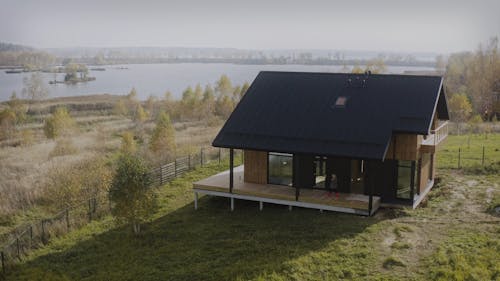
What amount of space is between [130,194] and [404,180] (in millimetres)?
10416

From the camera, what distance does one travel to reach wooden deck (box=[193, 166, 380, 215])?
17802mm

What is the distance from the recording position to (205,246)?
1570 centimetres

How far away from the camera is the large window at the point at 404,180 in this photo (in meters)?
18.4

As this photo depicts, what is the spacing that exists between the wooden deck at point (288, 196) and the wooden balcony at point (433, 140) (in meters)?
2.69

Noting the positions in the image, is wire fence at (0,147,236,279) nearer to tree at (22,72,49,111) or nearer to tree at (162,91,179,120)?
tree at (162,91,179,120)

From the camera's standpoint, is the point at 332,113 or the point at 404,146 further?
the point at 332,113

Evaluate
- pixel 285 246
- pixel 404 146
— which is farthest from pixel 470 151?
pixel 285 246

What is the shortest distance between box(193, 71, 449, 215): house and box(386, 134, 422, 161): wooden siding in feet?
0.12

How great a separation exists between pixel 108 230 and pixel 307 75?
11.0 metres

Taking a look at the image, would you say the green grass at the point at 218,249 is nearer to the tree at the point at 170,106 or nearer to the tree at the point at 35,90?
the tree at the point at 170,106

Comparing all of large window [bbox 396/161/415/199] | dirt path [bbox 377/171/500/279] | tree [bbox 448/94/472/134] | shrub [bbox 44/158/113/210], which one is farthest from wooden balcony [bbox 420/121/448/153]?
tree [bbox 448/94/472/134]

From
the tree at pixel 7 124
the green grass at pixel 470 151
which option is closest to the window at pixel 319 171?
the green grass at pixel 470 151

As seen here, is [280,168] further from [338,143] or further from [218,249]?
[218,249]

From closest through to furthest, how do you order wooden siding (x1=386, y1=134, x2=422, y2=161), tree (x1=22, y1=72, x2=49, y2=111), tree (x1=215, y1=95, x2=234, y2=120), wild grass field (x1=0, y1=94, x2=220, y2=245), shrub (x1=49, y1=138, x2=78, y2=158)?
wooden siding (x1=386, y1=134, x2=422, y2=161) → wild grass field (x1=0, y1=94, x2=220, y2=245) → shrub (x1=49, y1=138, x2=78, y2=158) → tree (x1=215, y1=95, x2=234, y2=120) → tree (x1=22, y1=72, x2=49, y2=111)
